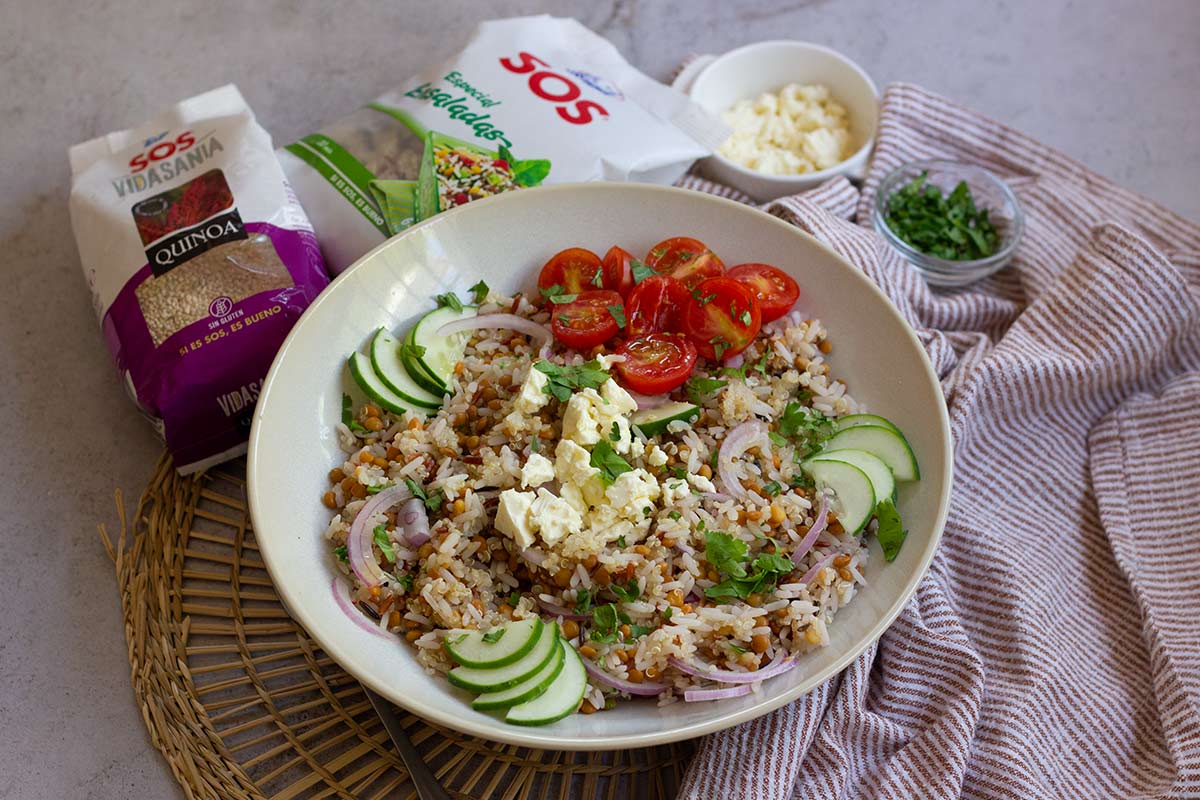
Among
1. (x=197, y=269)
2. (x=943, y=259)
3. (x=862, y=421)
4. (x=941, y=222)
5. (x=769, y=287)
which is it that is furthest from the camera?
(x=941, y=222)

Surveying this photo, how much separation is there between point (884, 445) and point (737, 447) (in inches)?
20.8

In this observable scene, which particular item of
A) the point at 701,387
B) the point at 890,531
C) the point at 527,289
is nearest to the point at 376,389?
the point at 527,289

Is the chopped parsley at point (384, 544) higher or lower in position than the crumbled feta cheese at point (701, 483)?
lower

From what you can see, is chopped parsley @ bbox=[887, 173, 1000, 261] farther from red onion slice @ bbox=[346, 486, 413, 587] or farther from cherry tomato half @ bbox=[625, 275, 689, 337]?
red onion slice @ bbox=[346, 486, 413, 587]

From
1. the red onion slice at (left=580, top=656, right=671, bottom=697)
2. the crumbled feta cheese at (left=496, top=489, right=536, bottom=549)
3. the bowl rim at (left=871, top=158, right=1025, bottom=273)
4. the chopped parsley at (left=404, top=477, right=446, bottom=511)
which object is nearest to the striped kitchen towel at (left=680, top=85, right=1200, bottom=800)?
the bowl rim at (left=871, top=158, right=1025, bottom=273)

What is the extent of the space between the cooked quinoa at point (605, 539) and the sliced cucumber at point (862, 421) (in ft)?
0.32

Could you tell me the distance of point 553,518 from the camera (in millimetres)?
3287

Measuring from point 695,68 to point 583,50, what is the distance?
22.5 inches

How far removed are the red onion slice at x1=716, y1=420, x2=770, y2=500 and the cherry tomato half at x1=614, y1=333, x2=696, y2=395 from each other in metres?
0.28

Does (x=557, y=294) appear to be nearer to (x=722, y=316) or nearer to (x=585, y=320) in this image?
(x=585, y=320)

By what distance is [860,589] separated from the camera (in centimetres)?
351

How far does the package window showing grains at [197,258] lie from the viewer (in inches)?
161

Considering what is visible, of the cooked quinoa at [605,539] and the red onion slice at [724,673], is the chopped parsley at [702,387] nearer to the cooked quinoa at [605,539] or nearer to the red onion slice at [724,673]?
the cooked quinoa at [605,539]

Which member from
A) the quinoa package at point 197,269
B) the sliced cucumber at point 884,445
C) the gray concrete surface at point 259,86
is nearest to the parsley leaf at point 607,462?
the sliced cucumber at point 884,445
